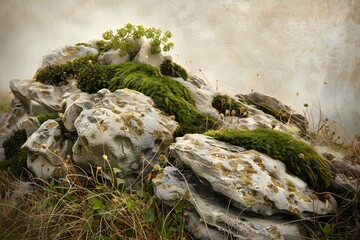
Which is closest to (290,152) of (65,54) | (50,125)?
(50,125)

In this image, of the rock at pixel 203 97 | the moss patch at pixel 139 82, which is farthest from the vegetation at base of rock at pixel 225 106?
the moss patch at pixel 139 82

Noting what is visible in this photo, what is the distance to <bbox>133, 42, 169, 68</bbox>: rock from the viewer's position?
327 inches

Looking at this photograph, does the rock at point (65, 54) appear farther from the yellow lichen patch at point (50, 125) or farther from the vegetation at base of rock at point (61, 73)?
the yellow lichen patch at point (50, 125)

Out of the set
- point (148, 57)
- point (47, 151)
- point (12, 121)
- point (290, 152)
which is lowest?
point (12, 121)

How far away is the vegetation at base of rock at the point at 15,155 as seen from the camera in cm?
727

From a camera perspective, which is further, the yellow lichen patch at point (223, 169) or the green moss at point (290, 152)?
the green moss at point (290, 152)

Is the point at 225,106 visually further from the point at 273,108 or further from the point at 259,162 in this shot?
the point at 259,162

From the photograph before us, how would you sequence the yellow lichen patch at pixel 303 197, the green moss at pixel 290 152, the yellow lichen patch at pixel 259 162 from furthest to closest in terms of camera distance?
1. the green moss at pixel 290 152
2. the yellow lichen patch at pixel 259 162
3. the yellow lichen patch at pixel 303 197

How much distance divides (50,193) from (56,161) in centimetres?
59

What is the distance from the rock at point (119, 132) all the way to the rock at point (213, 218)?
0.69m

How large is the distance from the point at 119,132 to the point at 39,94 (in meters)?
3.11

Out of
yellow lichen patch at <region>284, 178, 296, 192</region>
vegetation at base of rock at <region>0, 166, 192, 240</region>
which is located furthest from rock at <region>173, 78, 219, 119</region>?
yellow lichen patch at <region>284, 178, 296, 192</region>

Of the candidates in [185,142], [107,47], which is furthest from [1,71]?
[185,142]

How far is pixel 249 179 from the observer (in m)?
5.06
